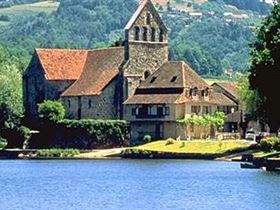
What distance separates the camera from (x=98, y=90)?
418ft

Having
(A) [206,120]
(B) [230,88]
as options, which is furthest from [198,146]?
(B) [230,88]

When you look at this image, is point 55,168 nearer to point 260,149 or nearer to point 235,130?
point 260,149

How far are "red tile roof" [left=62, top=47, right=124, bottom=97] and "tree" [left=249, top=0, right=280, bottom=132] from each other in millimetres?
29434

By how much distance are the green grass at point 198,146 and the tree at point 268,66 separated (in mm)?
8465

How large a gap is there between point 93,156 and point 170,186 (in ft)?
135

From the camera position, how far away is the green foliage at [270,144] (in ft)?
319

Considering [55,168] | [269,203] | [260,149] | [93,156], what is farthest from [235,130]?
[269,203]

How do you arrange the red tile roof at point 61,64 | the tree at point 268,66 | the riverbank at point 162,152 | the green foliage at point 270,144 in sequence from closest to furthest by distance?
the tree at point 268,66, the green foliage at point 270,144, the riverbank at point 162,152, the red tile roof at point 61,64

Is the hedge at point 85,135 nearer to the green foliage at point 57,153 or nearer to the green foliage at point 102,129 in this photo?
Result: the green foliage at point 102,129

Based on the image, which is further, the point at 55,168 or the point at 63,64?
the point at 63,64

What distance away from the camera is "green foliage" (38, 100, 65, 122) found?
12588 cm

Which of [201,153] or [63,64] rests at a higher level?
[63,64]

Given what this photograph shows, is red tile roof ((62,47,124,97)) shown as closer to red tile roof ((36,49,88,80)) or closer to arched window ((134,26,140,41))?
red tile roof ((36,49,88,80))

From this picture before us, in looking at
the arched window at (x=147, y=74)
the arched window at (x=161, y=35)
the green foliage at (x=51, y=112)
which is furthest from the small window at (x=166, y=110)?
the arched window at (x=161, y=35)
